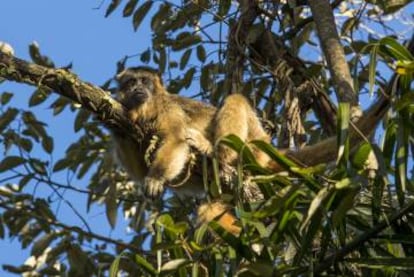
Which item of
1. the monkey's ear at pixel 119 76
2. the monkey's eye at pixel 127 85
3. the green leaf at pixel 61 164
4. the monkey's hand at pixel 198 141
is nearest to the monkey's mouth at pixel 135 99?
the monkey's eye at pixel 127 85

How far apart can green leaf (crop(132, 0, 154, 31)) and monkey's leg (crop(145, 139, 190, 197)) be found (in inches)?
57.7

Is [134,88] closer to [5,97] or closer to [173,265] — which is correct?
[5,97]

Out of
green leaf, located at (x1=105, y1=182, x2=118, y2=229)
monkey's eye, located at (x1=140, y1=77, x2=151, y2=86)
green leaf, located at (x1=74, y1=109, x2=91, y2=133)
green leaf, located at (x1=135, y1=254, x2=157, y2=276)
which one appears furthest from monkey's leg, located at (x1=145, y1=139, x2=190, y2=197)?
green leaf, located at (x1=135, y1=254, x2=157, y2=276)

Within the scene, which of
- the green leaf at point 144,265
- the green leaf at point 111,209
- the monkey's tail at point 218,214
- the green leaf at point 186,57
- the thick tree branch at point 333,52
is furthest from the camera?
the green leaf at point 186,57

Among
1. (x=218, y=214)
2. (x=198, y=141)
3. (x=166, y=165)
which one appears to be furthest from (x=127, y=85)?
(x=218, y=214)

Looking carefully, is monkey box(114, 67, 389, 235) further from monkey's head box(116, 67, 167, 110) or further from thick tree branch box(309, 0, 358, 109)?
thick tree branch box(309, 0, 358, 109)

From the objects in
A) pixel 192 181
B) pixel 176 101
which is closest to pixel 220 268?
pixel 192 181

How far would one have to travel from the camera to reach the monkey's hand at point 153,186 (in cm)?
714

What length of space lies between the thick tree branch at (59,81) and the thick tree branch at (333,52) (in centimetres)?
160

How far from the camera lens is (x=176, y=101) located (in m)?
7.91

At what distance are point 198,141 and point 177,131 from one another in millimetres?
208

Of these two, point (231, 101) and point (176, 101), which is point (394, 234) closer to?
point (231, 101)

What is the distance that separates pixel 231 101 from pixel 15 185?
301 cm

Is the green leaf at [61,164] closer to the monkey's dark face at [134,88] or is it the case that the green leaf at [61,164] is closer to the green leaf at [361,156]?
the monkey's dark face at [134,88]
